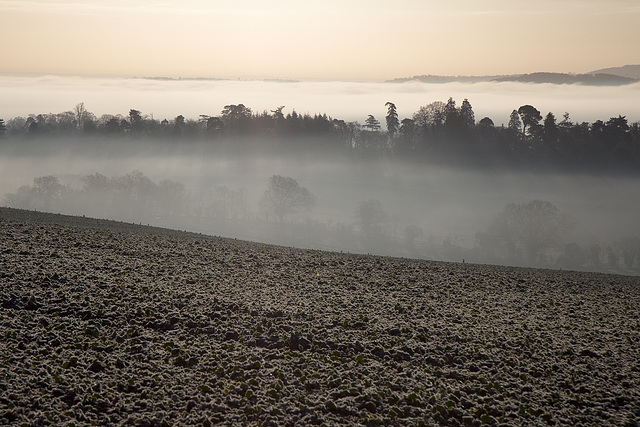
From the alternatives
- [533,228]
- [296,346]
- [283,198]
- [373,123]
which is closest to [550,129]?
[533,228]

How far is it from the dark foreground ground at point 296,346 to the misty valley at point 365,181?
66.8m

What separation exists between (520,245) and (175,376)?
81572 mm

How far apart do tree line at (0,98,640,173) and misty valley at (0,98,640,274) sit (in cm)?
30

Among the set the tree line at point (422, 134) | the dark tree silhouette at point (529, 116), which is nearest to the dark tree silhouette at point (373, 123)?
the tree line at point (422, 134)

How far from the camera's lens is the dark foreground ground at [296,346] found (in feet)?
28.4

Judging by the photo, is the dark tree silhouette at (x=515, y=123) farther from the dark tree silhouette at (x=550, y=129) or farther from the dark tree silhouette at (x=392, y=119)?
the dark tree silhouette at (x=392, y=119)

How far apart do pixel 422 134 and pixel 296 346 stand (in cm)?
10482

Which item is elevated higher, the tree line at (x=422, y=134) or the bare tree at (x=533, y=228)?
the tree line at (x=422, y=134)

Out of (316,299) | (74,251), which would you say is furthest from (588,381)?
(74,251)

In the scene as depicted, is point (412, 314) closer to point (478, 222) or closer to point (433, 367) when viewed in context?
point (433, 367)

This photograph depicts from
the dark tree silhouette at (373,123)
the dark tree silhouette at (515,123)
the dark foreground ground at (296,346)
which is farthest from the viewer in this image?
the dark tree silhouette at (373,123)

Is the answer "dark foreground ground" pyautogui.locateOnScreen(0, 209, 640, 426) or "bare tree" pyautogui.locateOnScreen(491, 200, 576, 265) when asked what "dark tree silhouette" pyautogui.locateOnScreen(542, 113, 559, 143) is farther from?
"dark foreground ground" pyautogui.locateOnScreen(0, 209, 640, 426)

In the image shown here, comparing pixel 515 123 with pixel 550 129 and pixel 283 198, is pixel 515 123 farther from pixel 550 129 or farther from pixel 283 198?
pixel 283 198

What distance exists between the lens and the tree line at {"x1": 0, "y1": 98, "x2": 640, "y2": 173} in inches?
3809
